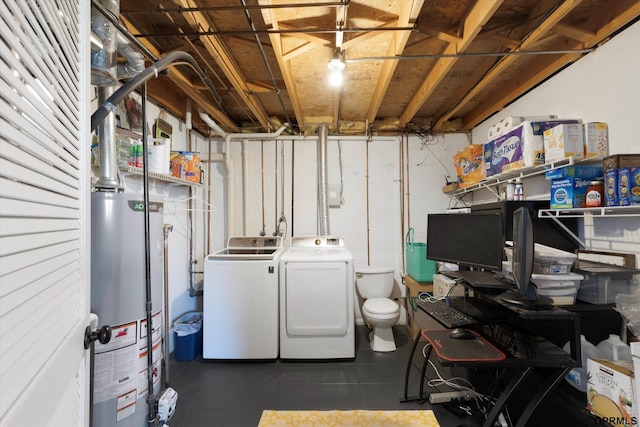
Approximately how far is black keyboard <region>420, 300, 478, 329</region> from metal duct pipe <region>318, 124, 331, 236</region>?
1.44 m

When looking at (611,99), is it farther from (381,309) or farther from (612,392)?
(381,309)

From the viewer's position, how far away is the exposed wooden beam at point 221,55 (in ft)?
4.84

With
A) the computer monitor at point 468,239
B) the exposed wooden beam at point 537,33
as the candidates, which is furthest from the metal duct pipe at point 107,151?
the exposed wooden beam at point 537,33

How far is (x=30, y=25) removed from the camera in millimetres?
550

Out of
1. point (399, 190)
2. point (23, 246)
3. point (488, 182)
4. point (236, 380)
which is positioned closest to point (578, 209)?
point (488, 182)

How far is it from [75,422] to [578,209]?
2.37 m

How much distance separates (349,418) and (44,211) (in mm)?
1942

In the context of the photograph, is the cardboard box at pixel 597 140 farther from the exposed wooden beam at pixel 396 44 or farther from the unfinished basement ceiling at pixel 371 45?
the exposed wooden beam at pixel 396 44

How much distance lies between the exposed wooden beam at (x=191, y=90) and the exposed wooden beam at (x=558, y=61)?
2.64 meters

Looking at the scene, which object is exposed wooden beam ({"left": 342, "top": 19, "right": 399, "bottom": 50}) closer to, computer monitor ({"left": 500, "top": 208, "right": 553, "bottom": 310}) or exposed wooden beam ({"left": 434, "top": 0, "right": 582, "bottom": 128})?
exposed wooden beam ({"left": 434, "top": 0, "right": 582, "bottom": 128})

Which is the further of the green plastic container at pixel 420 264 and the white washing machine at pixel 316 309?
the green plastic container at pixel 420 264

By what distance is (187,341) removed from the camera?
2416 mm

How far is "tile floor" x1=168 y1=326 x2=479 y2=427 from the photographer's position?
69.9 inches

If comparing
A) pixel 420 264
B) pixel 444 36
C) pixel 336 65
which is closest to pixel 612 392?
pixel 420 264
